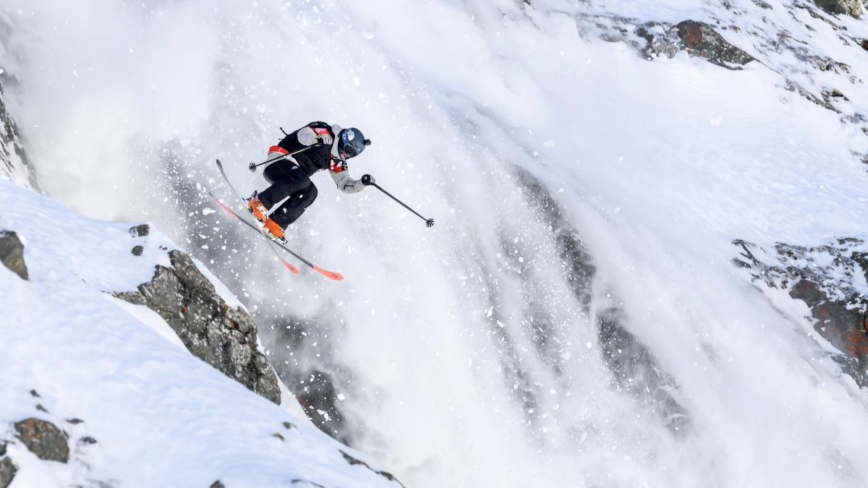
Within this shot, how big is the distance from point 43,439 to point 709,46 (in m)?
24.9

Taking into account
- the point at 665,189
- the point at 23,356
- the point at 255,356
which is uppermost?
the point at 23,356

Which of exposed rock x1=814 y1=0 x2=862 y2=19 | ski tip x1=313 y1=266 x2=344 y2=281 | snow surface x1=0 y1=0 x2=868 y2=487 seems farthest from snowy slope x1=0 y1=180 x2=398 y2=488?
exposed rock x1=814 y1=0 x2=862 y2=19

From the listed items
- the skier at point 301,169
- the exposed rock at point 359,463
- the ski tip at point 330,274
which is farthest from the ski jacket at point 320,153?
the exposed rock at point 359,463

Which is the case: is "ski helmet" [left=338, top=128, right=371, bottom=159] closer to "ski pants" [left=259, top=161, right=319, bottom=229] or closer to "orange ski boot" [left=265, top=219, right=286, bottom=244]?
"ski pants" [left=259, top=161, right=319, bottom=229]

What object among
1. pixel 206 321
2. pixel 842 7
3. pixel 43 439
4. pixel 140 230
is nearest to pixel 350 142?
pixel 140 230

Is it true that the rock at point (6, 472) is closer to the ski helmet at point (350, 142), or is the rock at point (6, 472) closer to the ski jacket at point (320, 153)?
the ski jacket at point (320, 153)

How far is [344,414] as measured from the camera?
613 inches

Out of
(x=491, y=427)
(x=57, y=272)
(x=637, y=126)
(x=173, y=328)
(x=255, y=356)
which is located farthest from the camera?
(x=637, y=126)

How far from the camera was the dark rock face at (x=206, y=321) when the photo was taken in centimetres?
1009

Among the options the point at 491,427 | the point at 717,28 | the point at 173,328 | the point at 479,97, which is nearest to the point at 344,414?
the point at 491,427

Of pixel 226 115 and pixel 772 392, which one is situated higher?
pixel 226 115

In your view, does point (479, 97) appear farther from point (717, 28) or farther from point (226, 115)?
point (717, 28)

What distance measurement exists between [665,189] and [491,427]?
9.26 metres

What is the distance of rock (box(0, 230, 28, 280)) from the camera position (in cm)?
764
